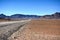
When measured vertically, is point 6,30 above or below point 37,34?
above

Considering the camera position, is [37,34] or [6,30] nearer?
[6,30]

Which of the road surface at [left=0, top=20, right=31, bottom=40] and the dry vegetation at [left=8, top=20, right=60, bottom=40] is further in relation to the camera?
the dry vegetation at [left=8, top=20, right=60, bottom=40]

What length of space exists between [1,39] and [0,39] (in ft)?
0.44

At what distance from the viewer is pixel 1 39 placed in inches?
428

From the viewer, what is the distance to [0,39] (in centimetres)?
1074

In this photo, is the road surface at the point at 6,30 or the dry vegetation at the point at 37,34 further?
the dry vegetation at the point at 37,34
